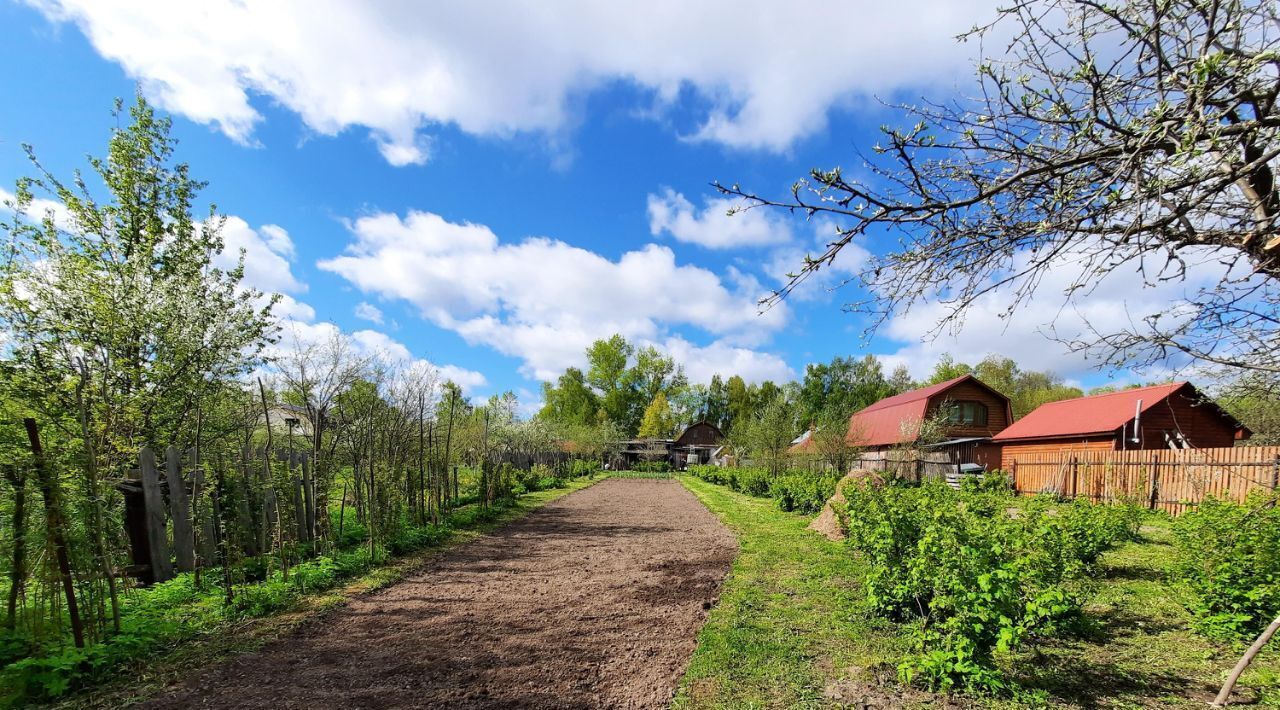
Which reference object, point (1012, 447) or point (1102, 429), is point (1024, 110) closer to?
point (1102, 429)

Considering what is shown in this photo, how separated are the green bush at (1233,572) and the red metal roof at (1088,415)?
52.1 feet

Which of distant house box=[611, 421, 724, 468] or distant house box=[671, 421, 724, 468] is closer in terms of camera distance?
distant house box=[611, 421, 724, 468]

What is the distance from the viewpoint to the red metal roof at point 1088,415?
60.6 feet

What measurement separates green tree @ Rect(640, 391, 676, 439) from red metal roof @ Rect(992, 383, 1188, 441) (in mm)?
40506

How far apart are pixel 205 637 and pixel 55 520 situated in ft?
5.55

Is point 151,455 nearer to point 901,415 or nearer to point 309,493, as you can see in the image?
point 309,493

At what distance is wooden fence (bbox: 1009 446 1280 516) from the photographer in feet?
36.9

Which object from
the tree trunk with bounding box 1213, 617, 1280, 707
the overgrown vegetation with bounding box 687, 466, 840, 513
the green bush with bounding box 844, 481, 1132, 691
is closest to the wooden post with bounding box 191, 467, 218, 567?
the green bush with bounding box 844, 481, 1132, 691

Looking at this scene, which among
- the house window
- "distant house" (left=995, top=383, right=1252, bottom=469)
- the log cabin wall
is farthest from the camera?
the house window

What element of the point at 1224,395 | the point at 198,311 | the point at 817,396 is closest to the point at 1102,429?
the point at 1224,395

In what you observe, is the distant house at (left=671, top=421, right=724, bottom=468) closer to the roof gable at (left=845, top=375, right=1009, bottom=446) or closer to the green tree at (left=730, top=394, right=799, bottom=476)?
the roof gable at (left=845, top=375, right=1009, bottom=446)

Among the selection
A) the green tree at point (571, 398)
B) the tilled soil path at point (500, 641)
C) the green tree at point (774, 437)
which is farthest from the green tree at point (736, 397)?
the tilled soil path at point (500, 641)

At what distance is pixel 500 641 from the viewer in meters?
5.04

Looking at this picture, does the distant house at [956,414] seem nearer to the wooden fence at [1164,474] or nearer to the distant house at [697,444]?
the wooden fence at [1164,474]
